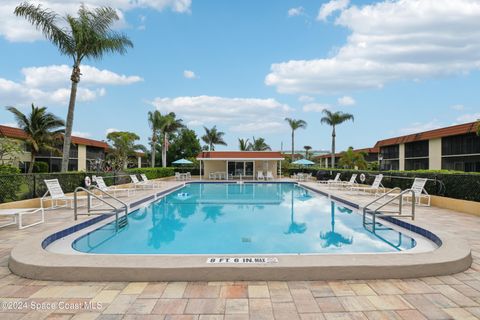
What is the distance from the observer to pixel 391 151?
39781 millimetres

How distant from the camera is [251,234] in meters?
7.76

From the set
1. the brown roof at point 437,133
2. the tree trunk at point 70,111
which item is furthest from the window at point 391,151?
the tree trunk at point 70,111

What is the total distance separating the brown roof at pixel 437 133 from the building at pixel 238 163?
1479cm

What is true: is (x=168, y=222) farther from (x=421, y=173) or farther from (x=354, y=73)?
(x=354, y=73)

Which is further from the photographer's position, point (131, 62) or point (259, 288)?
point (131, 62)

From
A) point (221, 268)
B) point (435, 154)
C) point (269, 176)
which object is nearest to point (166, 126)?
point (269, 176)

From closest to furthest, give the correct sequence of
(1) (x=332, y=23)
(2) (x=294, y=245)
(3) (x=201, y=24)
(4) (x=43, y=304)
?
(4) (x=43, y=304) → (2) (x=294, y=245) → (1) (x=332, y=23) → (3) (x=201, y=24)

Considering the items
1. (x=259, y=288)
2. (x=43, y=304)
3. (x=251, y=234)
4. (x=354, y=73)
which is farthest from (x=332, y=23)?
(x=43, y=304)

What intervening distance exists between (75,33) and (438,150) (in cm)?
3080

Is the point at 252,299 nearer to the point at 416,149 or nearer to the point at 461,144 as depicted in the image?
the point at 461,144

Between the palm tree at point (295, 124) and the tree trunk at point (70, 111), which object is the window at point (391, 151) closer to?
the palm tree at point (295, 124)

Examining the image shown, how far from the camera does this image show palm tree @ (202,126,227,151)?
43594 mm

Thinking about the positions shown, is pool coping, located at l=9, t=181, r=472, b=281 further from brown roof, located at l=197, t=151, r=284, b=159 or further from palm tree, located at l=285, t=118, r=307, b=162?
palm tree, located at l=285, t=118, r=307, b=162

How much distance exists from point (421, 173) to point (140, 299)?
491 inches
